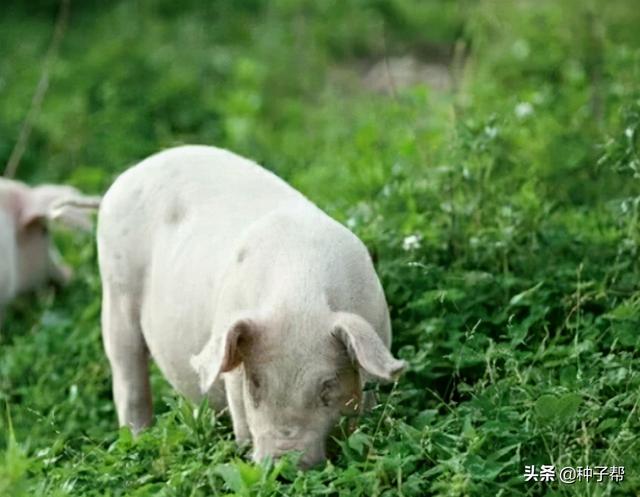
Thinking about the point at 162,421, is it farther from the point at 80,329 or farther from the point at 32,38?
the point at 32,38

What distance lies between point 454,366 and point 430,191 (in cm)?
147

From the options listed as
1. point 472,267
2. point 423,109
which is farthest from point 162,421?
Answer: point 423,109

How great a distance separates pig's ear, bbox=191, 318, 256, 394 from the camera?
202 inches

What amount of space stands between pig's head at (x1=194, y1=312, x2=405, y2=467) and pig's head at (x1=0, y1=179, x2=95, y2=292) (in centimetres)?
374

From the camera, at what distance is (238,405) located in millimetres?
5449

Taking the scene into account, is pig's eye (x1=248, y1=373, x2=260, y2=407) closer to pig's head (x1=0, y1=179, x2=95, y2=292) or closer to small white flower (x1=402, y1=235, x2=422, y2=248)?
small white flower (x1=402, y1=235, x2=422, y2=248)

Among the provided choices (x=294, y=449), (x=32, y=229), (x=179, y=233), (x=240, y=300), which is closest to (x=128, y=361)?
(x=179, y=233)

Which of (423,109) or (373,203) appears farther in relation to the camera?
(423,109)

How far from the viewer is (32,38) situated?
1274 cm

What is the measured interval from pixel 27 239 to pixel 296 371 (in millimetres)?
4191

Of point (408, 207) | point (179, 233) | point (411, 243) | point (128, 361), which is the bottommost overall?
point (128, 361)

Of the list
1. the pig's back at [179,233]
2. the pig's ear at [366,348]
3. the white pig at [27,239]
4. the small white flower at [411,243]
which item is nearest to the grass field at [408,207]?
the small white flower at [411,243]

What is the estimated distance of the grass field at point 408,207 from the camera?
205 inches

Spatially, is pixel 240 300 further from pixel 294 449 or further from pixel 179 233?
pixel 179 233
